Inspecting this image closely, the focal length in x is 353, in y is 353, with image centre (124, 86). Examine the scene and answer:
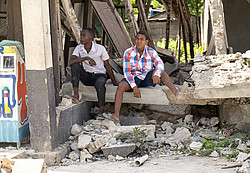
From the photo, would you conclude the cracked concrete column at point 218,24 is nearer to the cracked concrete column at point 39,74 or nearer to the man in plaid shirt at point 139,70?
the man in plaid shirt at point 139,70

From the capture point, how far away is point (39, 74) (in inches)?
164

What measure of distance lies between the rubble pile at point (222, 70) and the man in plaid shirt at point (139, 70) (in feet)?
1.56

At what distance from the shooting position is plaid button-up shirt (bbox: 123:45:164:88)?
5266 millimetres

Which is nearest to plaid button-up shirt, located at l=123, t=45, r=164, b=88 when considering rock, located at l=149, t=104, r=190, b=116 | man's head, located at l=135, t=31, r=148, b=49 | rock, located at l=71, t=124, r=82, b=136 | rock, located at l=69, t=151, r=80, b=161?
man's head, located at l=135, t=31, r=148, b=49

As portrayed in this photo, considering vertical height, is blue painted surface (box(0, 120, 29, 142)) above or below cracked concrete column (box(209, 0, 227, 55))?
below

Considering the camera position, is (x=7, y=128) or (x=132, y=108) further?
(x=132, y=108)

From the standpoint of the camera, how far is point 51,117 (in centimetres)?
427

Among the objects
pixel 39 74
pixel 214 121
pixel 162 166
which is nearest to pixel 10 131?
pixel 39 74

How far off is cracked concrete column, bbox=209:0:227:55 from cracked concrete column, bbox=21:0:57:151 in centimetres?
237

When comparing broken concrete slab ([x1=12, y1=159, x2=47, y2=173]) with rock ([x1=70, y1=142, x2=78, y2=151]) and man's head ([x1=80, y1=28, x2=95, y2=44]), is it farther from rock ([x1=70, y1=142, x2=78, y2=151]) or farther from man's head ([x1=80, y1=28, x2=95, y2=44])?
man's head ([x1=80, y1=28, x2=95, y2=44])

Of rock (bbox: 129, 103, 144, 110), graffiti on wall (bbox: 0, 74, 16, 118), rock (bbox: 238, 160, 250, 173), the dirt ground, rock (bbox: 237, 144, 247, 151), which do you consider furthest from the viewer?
rock (bbox: 129, 103, 144, 110)

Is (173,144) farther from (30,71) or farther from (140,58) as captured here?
(30,71)

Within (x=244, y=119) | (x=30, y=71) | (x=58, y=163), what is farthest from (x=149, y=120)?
(x=30, y=71)

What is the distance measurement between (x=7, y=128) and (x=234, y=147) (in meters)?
2.89
